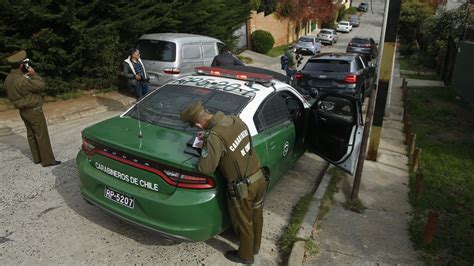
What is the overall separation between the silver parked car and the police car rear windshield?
16.1 ft

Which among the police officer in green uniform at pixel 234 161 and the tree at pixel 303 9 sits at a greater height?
the police officer in green uniform at pixel 234 161

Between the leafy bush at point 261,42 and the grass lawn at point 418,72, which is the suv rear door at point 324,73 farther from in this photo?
the leafy bush at point 261,42

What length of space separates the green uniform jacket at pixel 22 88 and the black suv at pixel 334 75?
6457 millimetres

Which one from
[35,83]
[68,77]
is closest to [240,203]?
[35,83]

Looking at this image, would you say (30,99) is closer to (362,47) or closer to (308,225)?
(308,225)

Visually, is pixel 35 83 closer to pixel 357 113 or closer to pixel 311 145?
pixel 311 145

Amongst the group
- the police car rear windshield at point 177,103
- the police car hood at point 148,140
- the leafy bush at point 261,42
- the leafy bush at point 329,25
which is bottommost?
the leafy bush at point 329,25

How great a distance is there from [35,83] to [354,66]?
7.88 metres

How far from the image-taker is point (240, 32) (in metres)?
25.8

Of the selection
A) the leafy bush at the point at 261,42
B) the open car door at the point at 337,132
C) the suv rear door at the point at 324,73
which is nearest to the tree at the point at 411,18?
the leafy bush at the point at 261,42

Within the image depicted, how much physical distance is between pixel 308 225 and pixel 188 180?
185cm

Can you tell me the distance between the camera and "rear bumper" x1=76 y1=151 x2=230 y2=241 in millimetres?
3174

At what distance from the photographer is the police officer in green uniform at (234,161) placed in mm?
3047

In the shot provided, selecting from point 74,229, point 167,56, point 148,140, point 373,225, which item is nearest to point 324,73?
point 167,56
